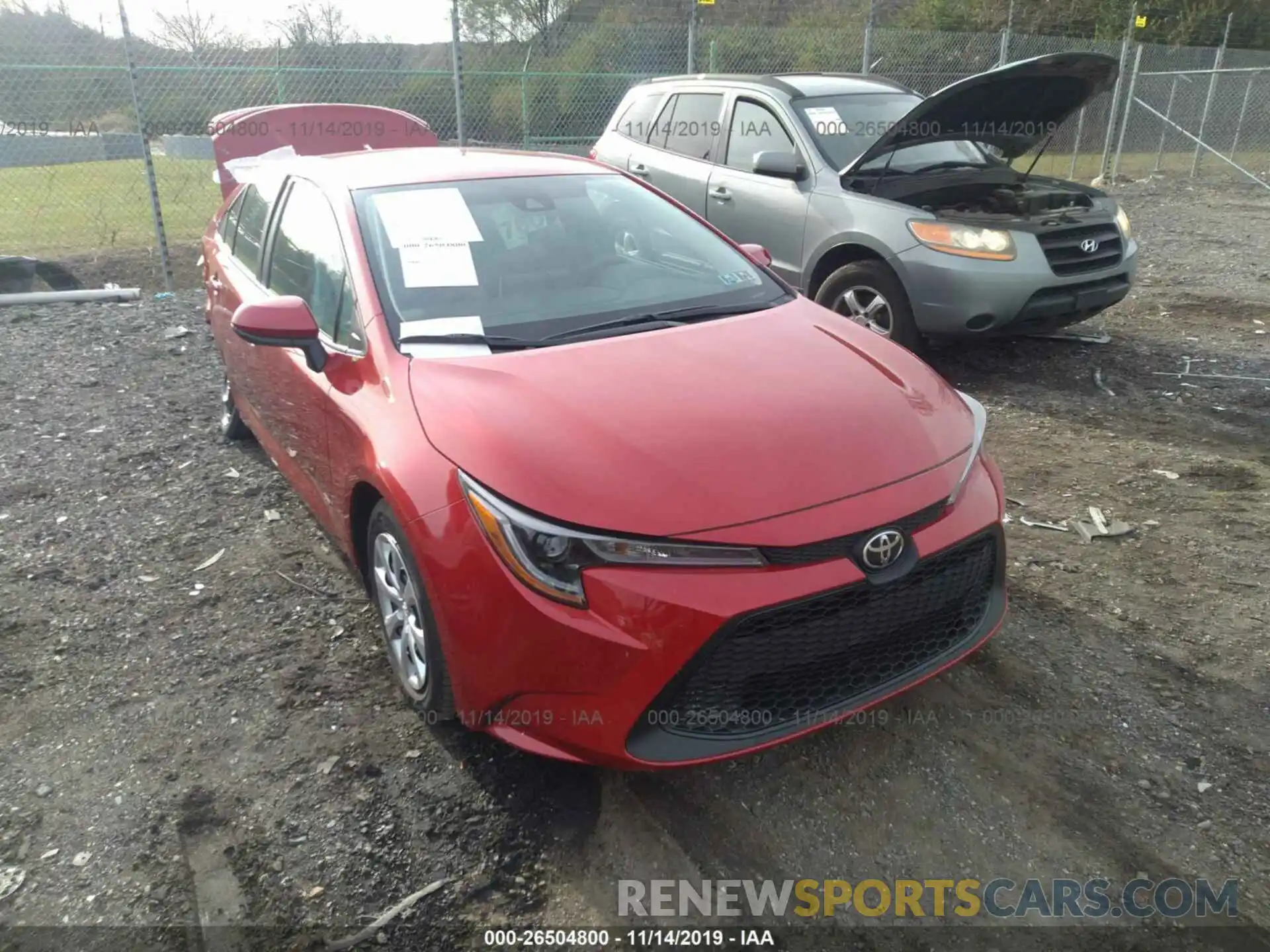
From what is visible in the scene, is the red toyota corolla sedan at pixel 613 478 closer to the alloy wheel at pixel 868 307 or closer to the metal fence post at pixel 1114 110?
the alloy wheel at pixel 868 307

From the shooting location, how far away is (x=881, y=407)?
2713 mm

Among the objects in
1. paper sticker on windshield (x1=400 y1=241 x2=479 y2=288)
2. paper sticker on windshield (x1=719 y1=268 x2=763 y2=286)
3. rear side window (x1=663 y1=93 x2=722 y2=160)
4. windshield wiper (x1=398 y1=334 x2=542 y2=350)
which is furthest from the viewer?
rear side window (x1=663 y1=93 x2=722 y2=160)

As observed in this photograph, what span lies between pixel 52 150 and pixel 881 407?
1284 cm

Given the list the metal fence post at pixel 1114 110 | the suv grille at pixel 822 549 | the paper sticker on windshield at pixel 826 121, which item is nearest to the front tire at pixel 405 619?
the suv grille at pixel 822 549

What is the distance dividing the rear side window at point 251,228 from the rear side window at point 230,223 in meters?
0.05

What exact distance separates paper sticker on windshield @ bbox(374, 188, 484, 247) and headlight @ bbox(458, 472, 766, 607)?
1468 millimetres

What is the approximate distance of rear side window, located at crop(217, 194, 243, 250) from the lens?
15.7 feet

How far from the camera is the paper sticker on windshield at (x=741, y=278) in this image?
140 inches

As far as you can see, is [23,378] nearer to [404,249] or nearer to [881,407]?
[404,249]

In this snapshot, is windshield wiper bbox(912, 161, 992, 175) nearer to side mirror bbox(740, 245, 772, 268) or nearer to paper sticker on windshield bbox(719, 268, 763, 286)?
side mirror bbox(740, 245, 772, 268)

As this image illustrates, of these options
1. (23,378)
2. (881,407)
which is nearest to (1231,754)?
(881,407)

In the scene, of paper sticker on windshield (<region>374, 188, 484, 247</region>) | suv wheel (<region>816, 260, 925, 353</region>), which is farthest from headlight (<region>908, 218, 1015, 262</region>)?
paper sticker on windshield (<region>374, 188, 484, 247</region>)

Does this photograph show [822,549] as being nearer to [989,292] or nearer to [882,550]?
[882,550]

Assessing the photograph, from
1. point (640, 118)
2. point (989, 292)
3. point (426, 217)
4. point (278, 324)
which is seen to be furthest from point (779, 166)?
point (278, 324)
